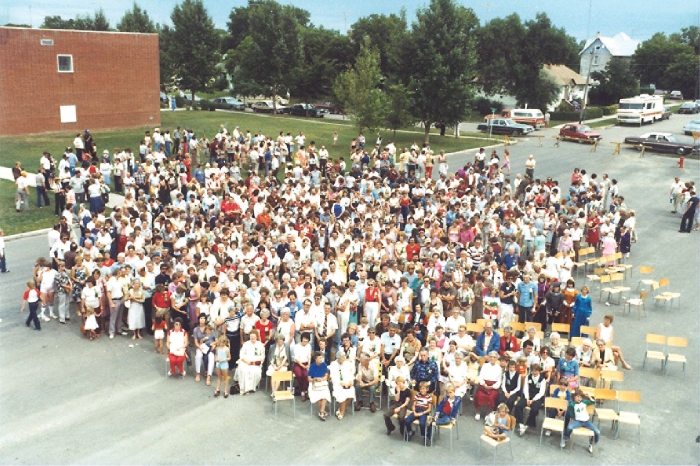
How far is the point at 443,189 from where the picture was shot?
22.8m

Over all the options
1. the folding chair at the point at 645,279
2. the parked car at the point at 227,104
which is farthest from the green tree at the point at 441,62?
the folding chair at the point at 645,279

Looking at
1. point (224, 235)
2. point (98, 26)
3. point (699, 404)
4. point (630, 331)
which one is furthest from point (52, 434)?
point (98, 26)

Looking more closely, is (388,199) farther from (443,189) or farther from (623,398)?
(623,398)

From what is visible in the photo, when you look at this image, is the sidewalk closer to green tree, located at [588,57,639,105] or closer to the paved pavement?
the paved pavement

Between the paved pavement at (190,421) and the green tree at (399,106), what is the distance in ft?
90.0

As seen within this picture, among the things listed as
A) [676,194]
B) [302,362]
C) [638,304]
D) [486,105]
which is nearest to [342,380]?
[302,362]

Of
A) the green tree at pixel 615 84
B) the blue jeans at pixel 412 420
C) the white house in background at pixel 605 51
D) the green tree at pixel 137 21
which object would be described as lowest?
the blue jeans at pixel 412 420

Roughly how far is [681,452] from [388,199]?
44.0 feet

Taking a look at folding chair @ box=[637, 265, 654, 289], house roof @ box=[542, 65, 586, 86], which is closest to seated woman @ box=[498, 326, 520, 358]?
folding chair @ box=[637, 265, 654, 289]

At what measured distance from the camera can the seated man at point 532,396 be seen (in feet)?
35.6

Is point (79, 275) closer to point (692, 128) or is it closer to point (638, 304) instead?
point (638, 304)

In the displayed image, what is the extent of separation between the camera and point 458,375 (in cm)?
1123

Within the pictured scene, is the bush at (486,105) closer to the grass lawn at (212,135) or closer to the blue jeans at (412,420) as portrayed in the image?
the grass lawn at (212,135)

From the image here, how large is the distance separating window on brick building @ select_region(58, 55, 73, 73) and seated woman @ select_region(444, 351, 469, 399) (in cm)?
3354
